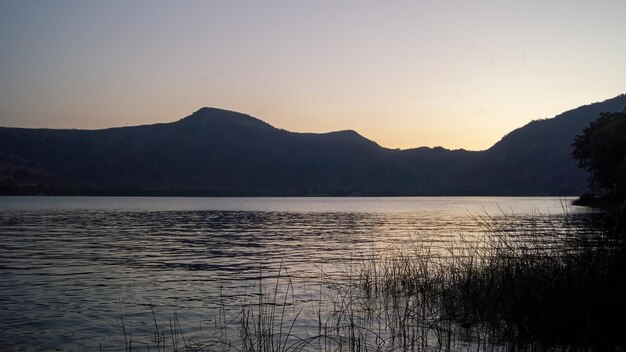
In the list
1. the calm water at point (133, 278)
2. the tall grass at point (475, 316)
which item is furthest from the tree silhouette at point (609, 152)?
the tall grass at point (475, 316)

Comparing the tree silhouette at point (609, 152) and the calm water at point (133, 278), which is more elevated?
the tree silhouette at point (609, 152)

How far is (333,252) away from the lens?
124ft

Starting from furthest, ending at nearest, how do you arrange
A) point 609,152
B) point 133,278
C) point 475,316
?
point 609,152 → point 133,278 → point 475,316

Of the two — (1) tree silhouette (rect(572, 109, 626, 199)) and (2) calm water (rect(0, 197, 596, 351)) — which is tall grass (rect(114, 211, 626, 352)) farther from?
(1) tree silhouette (rect(572, 109, 626, 199))

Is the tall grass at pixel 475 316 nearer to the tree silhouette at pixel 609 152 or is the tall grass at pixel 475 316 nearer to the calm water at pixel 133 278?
the calm water at pixel 133 278

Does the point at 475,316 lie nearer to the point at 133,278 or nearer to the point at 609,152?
the point at 133,278

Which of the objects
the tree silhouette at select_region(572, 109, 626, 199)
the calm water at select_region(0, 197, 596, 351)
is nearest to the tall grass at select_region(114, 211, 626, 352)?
the calm water at select_region(0, 197, 596, 351)

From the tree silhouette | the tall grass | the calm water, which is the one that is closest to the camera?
the tall grass

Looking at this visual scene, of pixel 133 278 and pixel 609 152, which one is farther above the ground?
pixel 609 152

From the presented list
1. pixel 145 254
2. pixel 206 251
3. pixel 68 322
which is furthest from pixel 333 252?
pixel 68 322

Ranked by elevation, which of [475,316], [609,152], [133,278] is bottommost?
[133,278]

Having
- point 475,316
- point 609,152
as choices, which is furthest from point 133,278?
point 609,152

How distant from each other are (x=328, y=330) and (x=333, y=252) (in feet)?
73.6

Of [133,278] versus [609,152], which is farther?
[609,152]
